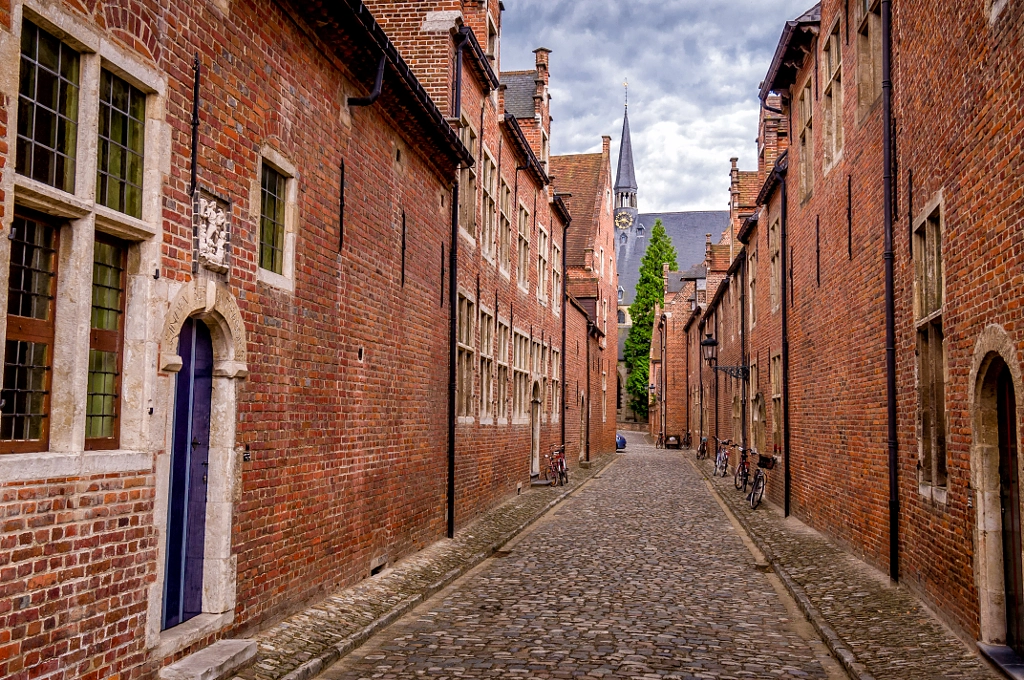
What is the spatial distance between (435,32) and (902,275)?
775 centimetres

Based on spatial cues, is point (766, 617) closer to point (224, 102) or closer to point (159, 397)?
point (159, 397)

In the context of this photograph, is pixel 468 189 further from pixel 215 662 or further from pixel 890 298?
pixel 215 662

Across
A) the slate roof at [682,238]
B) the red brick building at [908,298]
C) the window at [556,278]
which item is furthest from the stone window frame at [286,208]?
the slate roof at [682,238]

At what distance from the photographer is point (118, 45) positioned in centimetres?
507

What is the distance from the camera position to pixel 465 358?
15078 mm

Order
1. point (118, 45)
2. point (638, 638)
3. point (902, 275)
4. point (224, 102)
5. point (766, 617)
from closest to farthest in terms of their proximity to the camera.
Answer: point (118, 45) → point (224, 102) → point (638, 638) → point (766, 617) → point (902, 275)

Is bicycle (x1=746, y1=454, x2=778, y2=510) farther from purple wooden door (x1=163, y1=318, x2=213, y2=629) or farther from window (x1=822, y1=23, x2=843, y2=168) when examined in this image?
purple wooden door (x1=163, y1=318, x2=213, y2=629)

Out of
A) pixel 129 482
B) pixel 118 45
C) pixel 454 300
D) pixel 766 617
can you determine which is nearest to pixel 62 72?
pixel 118 45

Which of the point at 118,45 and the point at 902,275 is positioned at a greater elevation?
the point at 118,45

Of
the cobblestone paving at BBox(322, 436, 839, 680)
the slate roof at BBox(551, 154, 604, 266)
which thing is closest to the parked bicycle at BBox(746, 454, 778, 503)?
the cobblestone paving at BBox(322, 436, 839, 680)

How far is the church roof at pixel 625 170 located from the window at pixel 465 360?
306 feet

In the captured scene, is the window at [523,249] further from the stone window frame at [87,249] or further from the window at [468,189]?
the stone window frame at [87,249]

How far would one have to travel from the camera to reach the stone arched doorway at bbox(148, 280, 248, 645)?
620 centimetres

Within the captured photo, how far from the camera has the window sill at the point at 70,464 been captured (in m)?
4.25
